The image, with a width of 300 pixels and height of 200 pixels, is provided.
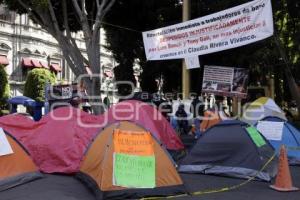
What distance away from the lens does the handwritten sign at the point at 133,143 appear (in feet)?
28.6

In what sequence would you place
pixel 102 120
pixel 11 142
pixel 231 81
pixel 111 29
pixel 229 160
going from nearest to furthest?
pixel 11 142 → pixel 229 160 → pixel 102 120 → pixel 231 81 → pixel 111 29

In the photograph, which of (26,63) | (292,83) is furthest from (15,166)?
(26,63)

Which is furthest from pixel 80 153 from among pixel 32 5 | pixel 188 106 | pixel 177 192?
pixel 32 5

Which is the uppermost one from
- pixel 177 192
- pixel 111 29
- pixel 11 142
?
pixel 111 29

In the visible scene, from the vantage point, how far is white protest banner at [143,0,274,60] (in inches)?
492

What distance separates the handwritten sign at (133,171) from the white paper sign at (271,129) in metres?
5.00

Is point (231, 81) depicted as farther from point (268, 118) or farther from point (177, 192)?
point (177, 192)

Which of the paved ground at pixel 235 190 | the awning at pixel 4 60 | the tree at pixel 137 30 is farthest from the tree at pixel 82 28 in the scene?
the awning at pixel 4 60


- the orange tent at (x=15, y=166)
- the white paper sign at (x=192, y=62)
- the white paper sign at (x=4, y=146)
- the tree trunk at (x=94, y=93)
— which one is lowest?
the orange tent at (x=15, y=166)

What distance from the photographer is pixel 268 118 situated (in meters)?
13.1

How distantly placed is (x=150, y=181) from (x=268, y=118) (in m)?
5.61

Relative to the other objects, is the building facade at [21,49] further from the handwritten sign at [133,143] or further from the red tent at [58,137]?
the handwritten sign at [133,143]

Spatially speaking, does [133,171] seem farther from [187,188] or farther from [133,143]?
[187,188]

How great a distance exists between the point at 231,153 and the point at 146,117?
3.30m
